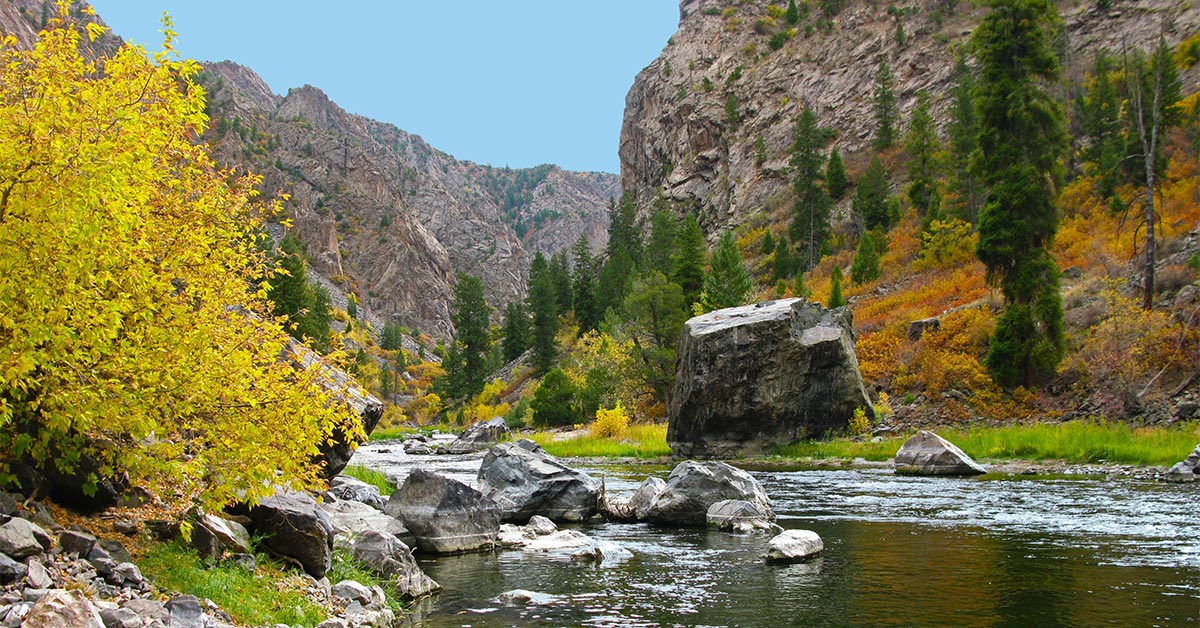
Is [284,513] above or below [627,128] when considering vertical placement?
below

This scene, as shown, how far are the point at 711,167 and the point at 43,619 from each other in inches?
4980

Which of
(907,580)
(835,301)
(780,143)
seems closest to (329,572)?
(907,580)

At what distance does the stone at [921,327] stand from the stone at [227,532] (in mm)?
41351

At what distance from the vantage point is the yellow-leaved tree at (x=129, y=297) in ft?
24.3

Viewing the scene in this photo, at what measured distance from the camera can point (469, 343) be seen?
119000mm

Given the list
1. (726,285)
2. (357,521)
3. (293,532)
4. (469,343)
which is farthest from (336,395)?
(469,343)

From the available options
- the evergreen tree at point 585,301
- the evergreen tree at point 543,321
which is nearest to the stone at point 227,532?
the evergreen tree at point 585,301

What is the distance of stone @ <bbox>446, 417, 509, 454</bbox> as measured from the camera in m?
55.9

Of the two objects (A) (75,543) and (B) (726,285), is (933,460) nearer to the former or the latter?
(A) (75,543)

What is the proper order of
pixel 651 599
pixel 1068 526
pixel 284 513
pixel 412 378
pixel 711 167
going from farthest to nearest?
1. pixel 412 378
2. pixel 711 167
3. pixel 1068 526
4. pixel 651 599
5. pixel 284 513

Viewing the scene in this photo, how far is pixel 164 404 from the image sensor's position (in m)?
8.59

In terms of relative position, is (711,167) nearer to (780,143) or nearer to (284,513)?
(780,143)

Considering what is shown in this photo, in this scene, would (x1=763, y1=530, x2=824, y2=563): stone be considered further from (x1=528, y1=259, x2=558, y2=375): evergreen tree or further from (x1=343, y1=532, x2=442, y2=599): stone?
(x1=528, y1=259, x2=558, y2=375): evergreen tree

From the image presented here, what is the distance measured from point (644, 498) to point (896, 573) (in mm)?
8739
